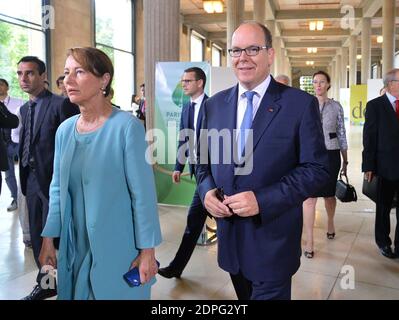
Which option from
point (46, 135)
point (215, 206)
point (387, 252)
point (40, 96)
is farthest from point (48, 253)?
point (387, 252)

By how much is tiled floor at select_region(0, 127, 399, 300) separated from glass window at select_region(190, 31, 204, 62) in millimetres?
18596

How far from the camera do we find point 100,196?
1.67 metres

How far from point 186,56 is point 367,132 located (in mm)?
18115

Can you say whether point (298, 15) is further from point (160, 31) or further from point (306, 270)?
point (306, 270)

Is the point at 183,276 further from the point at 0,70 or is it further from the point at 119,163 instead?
the point at 0,70

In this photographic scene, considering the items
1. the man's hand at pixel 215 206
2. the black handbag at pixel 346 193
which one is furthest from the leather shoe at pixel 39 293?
the black handbag at pixel 346 193

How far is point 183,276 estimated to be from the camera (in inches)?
137

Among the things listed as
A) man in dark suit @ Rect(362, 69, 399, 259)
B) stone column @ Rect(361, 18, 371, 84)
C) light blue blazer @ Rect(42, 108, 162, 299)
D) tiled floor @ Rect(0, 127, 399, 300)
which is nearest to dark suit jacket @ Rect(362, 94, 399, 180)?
man in dark suit @ Rect(362, 69, 399, 259)

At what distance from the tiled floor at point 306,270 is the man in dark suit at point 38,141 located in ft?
2.01

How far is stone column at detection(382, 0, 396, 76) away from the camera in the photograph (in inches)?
618

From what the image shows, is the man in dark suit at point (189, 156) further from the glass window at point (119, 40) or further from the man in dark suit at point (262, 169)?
the glass window at point (119, 40)

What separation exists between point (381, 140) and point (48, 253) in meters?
3.08

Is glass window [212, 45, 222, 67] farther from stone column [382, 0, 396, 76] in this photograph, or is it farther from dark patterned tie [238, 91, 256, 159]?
dark patterned tie [238, 91, 256, 159]
